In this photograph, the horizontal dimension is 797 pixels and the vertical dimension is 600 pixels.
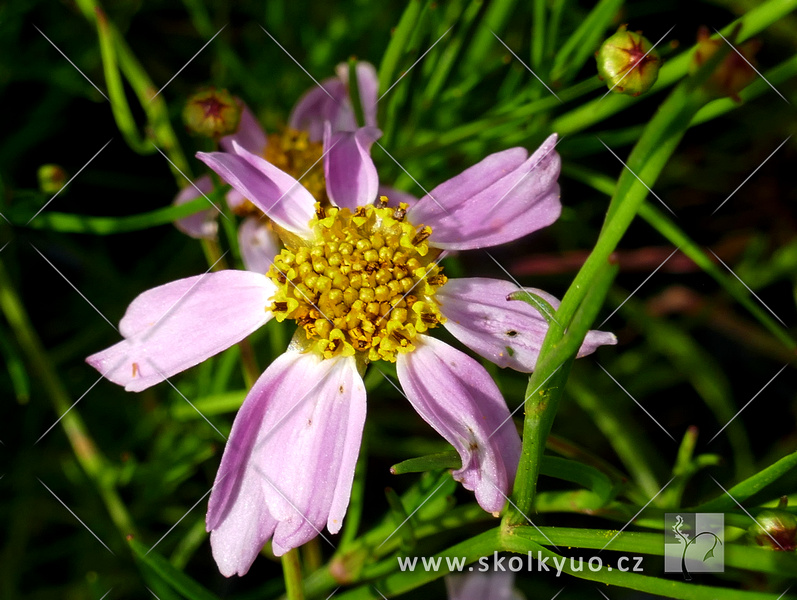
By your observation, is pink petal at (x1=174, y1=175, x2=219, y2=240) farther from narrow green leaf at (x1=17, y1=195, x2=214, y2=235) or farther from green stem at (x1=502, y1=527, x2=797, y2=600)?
green stem at (x1=502, y1=527, x2=797, y2=600)

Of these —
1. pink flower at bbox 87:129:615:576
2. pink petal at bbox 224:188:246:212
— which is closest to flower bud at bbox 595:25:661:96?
pink flower at bbox 87:129:615:576

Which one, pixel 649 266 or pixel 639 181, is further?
pixel 649 266

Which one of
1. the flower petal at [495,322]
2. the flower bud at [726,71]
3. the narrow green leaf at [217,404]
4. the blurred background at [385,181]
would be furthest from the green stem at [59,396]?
the flower bud at [726,71]

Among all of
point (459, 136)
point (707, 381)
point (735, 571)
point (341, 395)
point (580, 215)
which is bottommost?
point (735, 571)

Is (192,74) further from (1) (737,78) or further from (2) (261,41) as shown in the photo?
(1) (737,78)

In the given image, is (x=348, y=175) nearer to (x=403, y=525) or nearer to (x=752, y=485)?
(x=403, y=525)

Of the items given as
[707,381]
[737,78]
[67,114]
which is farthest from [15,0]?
[707,381]

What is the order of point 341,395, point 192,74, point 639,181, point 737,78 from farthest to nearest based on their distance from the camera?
point 192,74, point 341,395, point 639,181, point 737,78
